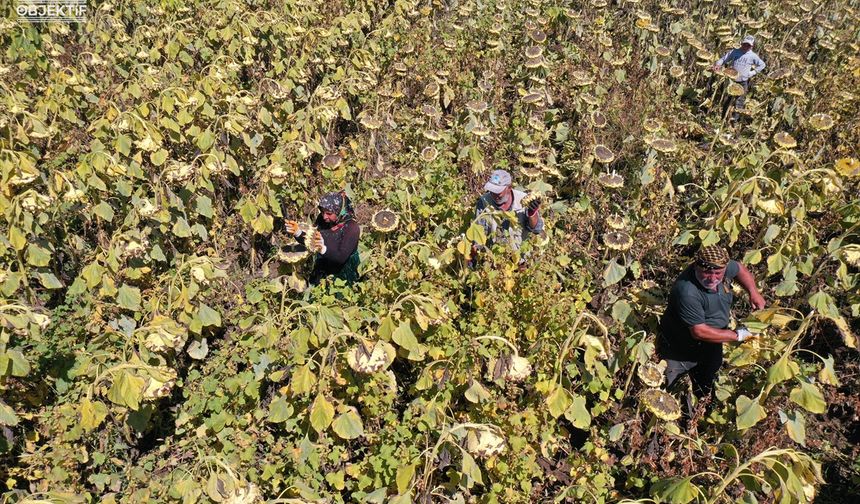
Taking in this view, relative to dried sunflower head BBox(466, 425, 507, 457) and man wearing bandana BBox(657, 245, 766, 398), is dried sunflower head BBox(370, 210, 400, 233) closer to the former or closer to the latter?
man wearing bandana BBox(657, 245, 766, 398)

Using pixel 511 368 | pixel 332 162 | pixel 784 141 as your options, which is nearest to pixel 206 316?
pixel 511 368

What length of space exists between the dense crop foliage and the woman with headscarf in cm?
15

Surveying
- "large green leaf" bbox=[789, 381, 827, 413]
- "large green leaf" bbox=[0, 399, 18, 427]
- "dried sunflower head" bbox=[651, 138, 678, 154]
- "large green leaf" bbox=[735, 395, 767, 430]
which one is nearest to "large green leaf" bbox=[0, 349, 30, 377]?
"large green leaf" bbox=[0, 399, 18, 427]

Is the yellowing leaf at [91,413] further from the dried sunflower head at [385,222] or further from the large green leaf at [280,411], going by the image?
the dried sunflower head at [385,222]

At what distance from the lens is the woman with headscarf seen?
13.6 feet

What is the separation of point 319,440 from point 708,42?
8.06m

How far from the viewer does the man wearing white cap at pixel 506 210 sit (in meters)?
4.11

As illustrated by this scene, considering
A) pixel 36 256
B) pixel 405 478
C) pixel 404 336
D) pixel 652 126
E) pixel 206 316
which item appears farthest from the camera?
pixel 652 126

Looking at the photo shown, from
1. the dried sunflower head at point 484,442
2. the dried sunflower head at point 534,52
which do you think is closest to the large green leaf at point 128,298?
the dried sunflower head at point 484,442

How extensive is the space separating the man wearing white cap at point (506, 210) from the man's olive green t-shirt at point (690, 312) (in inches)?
41.9

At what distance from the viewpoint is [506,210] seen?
14.0 ft

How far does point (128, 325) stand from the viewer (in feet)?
13.0

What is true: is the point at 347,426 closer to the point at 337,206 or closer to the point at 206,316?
the point at 206,316

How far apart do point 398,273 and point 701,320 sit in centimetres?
181
